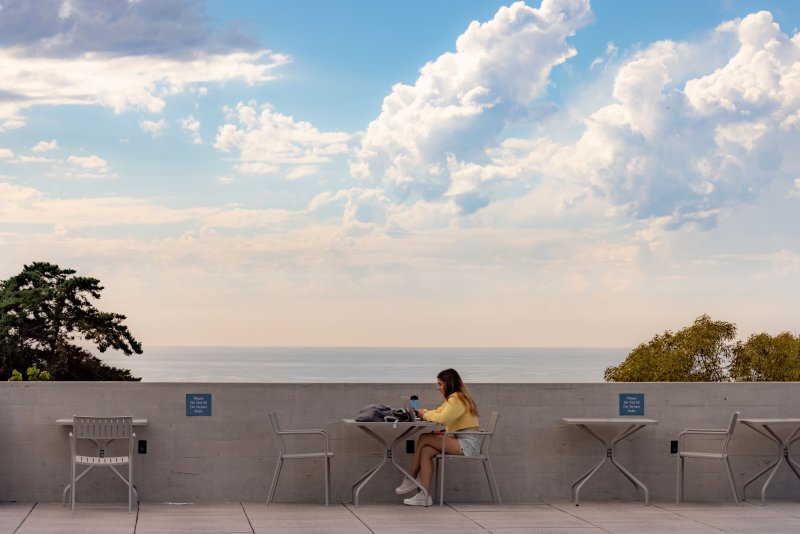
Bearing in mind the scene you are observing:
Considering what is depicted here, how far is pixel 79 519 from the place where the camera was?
888 cm

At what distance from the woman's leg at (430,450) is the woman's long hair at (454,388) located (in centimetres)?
30

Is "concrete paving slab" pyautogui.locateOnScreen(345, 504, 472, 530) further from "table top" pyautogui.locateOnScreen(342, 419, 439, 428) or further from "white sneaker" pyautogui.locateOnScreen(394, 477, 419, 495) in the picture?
"table top" pyautogui.locateOnScreen(342, 419, 439, 428)

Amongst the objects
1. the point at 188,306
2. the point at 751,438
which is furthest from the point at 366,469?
the point at 188,306

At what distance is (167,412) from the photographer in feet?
32.8

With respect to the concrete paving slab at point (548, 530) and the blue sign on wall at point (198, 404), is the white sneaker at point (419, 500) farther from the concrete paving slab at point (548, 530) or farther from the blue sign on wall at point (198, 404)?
the blue sign on wall at point (198, 404)

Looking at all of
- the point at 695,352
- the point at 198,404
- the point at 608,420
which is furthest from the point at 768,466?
the point at 695,352

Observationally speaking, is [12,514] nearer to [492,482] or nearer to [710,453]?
[492,482]

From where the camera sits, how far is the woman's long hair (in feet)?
31.6

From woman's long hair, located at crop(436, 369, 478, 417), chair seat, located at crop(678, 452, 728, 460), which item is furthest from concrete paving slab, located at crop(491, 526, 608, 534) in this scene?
chair seat, located at crop(678, 452, 728, 460)

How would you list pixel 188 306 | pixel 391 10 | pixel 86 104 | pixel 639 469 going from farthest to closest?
pixel 188 306, pixel 86 104, pixel 391 10, pixel 639 469

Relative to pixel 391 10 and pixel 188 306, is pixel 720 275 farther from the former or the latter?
pixel 188 306

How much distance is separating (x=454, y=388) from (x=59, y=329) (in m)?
32.9

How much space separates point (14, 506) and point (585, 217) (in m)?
41.4

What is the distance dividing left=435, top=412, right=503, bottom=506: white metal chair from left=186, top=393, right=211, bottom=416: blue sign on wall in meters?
2.02
